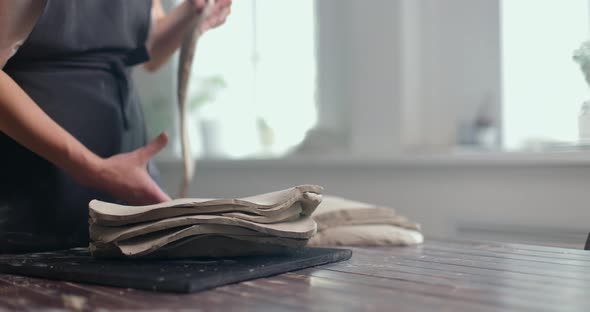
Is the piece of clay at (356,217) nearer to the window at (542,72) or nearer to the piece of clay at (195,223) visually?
the piece of clay at (195,223)

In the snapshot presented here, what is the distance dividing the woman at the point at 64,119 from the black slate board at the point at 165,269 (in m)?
0.12

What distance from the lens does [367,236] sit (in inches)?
44.7

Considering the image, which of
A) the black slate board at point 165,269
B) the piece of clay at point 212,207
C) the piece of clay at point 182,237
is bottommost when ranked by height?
the black slate board at point 165,269

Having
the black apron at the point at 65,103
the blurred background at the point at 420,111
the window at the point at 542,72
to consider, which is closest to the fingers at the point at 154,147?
the black apron at the point at 65,103

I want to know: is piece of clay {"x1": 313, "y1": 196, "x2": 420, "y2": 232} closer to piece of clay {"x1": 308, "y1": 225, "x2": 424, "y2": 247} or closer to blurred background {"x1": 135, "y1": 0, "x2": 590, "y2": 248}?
piece of clay {"x1": 308, "y1": 225, "x2": 424, "y2": 247}

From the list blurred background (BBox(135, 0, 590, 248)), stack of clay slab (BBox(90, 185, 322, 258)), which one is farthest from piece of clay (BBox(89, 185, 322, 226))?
blurred background (BBox(135, 0, 590, 248))

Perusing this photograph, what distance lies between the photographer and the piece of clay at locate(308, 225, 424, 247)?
1.12m

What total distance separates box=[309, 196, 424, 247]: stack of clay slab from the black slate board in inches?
8.2

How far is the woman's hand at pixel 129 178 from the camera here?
100 centimetres

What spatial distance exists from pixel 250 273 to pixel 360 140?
1368mm

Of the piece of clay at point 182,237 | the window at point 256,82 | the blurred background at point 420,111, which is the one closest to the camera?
the piece of clay at point 182,237

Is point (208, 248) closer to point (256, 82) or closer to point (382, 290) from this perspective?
point (382, 290)

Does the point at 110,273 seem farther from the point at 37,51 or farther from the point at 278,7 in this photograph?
the point at 278,7

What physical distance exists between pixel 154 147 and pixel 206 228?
0.86 feet
